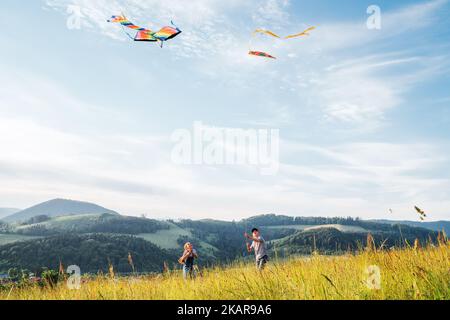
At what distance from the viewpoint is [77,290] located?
775cm

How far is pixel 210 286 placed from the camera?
22.7 ft

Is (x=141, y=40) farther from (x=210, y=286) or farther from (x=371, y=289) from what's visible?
(x=371, y=289)

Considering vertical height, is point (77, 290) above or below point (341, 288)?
below

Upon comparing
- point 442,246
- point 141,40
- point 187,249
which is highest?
point 141,40
